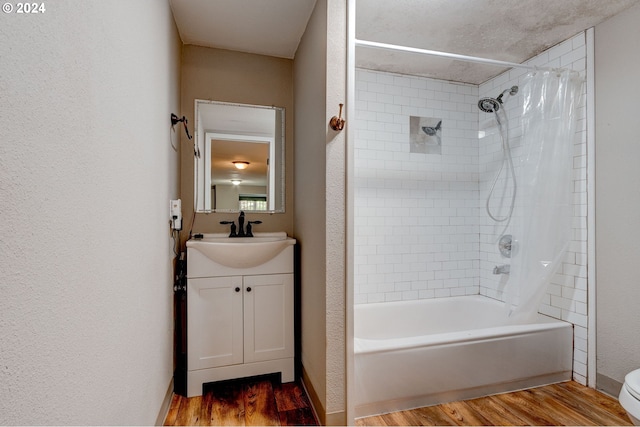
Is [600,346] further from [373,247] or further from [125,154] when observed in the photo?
[125,154]

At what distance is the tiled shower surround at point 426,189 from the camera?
259 centimetres

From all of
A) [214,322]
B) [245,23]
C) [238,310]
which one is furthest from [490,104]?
[214,322]

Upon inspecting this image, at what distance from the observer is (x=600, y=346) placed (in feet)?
6.56

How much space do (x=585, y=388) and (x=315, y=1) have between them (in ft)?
9.74

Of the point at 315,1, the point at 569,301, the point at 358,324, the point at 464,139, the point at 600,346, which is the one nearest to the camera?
the point at 315,1

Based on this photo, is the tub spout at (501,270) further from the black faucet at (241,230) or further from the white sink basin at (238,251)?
the black faucet at (241,230)

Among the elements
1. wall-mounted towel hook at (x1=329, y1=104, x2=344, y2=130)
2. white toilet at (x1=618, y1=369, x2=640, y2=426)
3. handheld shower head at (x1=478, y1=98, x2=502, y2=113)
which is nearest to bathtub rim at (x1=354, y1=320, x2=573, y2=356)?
white toilet at (x1=618, y1=369, x2=640, y2=426)

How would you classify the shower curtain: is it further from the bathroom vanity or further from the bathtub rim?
the bathroom vanity

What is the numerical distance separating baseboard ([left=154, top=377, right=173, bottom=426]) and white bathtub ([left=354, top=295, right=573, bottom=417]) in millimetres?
1031

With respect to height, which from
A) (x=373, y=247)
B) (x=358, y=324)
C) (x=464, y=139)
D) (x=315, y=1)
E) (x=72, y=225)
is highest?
(x=315, y=1)

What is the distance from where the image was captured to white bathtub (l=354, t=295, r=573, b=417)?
5.75 feet

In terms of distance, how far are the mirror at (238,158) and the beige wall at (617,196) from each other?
85.6 inches

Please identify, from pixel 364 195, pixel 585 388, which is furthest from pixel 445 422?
pixel 364 195

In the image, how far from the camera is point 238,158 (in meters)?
2.42
